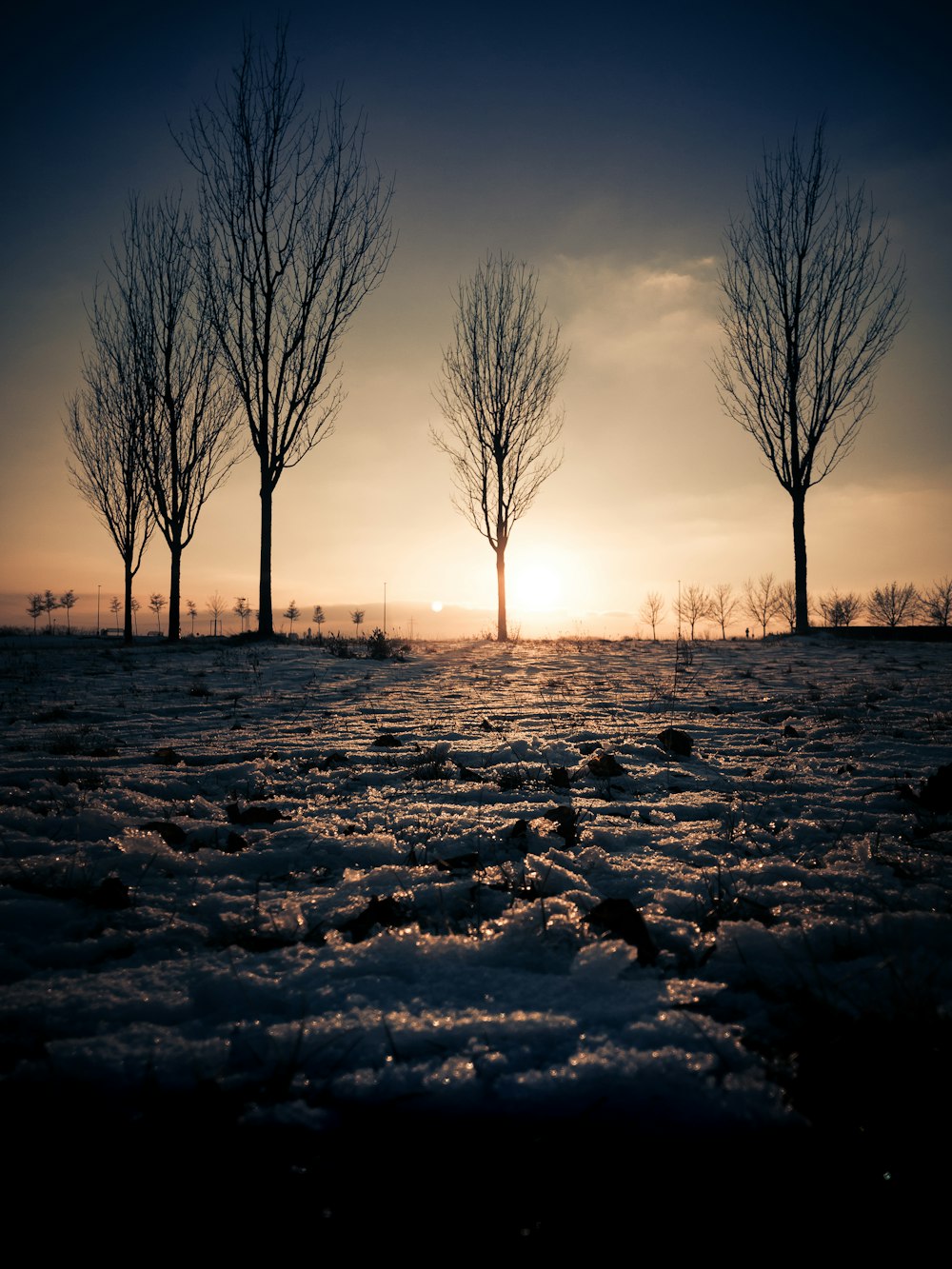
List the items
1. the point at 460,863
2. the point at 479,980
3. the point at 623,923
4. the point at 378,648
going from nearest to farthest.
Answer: the point at 479,980
the point at 623,923
the point at 460,863
the point at 378,648

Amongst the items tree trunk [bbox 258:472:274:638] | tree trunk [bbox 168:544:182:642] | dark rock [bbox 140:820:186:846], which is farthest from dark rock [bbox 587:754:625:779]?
tree trunk [bbox 168:544:182:642]

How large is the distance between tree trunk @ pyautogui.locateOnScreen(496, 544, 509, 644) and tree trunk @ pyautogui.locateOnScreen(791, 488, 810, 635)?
6648 millimetres

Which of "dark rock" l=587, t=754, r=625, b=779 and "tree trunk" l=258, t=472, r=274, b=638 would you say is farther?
"tree trunk" l=258, t=472, r=274, b=638

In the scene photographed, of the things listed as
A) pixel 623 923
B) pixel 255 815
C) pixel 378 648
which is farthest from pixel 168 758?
pixel 378 648

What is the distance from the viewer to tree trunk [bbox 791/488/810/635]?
12.8m

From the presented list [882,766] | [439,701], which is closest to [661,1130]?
[882,766]

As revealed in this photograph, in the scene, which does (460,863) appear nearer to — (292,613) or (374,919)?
(374,919)

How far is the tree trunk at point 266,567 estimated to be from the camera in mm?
11344

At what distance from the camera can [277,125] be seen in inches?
438

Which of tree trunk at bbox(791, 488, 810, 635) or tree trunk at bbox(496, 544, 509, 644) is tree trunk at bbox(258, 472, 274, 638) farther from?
tree trunk at bbox(791, 488, 810, 635)

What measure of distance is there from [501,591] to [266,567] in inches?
230

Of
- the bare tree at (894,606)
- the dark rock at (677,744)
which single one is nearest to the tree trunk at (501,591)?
the dark rock at (677,744)

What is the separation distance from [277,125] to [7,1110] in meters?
15.1

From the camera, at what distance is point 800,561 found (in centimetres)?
1282
